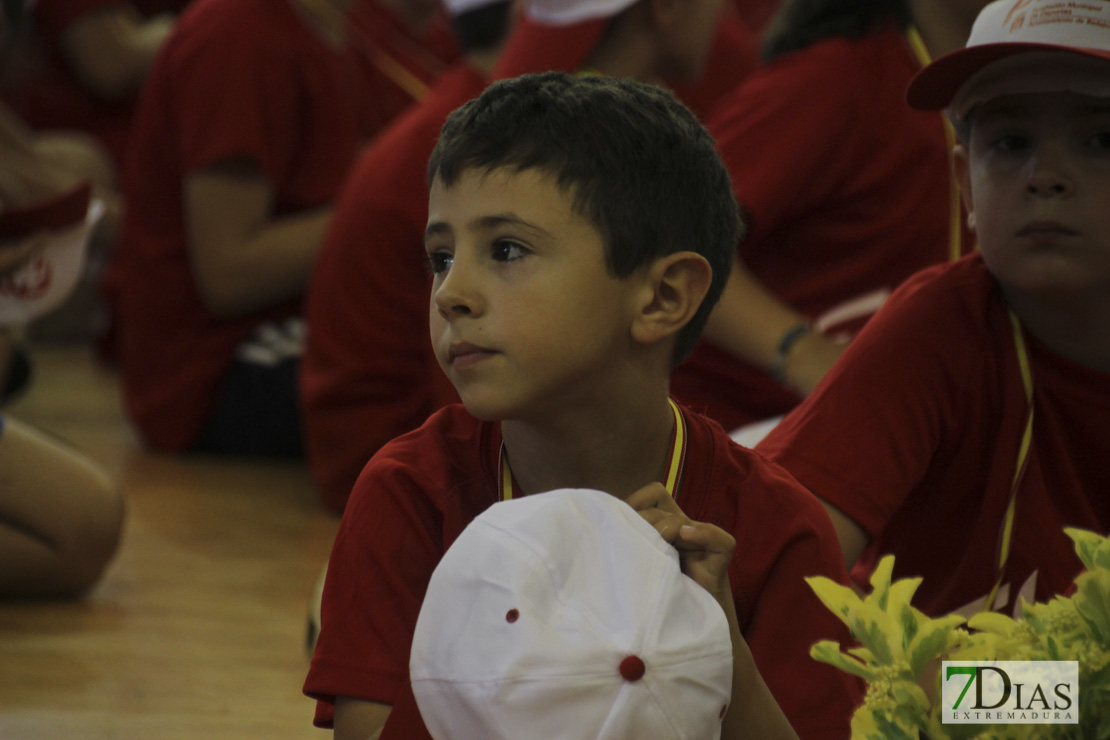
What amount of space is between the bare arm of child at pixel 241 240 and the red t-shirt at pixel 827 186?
46.3 inches

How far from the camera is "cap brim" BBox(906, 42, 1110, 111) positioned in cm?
115

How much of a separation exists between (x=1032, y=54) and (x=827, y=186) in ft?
2.27

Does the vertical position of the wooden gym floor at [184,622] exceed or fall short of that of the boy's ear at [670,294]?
it falls short

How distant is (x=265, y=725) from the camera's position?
→ 61.7 inches

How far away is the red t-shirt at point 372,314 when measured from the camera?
2.51m

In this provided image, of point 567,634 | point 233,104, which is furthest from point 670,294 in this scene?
point 233,104

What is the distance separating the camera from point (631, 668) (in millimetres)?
751

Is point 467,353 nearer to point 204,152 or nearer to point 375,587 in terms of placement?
point 375,587

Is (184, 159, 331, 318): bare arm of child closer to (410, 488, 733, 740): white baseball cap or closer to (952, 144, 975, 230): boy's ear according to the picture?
(952, 144, 975, 230): boy's ear

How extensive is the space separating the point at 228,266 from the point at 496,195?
1970 millimetres

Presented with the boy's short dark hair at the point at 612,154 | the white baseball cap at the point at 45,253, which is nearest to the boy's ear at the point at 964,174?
the boy's short dark hair at the point at 612,154

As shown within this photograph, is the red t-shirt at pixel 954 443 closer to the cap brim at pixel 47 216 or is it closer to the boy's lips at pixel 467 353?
the boy's lips at pixel 467 353

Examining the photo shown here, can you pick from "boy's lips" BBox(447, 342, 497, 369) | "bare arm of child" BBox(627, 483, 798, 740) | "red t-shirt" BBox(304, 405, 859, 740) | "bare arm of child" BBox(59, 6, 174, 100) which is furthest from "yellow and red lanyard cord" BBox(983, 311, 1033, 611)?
"bare arm of child" BBox(59, 6, 174, 100)

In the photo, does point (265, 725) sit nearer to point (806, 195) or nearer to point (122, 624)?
A: point (122, 624)
